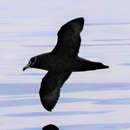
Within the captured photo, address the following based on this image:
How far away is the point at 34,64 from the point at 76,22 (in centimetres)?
127

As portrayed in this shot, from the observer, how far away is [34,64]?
21.4 feet

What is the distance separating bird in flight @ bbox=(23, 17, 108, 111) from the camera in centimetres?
639

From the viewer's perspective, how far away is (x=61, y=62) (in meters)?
6.49

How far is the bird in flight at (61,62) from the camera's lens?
21.0 ft

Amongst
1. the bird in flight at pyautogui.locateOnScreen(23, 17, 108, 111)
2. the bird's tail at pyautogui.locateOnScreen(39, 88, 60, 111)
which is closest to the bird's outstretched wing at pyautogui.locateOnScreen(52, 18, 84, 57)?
the bird in flight at pyautogui.locateOnScreen(23, 17, 108, 111)

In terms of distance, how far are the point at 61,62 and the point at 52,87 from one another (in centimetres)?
122

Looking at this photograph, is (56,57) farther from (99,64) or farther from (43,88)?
(43,88)

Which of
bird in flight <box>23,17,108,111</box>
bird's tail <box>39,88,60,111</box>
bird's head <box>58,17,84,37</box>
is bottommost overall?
bird's tail <box>39,88,60,111</box>

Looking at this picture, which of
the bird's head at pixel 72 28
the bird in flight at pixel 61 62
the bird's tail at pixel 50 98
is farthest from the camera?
the bird's head at pixel 72 28

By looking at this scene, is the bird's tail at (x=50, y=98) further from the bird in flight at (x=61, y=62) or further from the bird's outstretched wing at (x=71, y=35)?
the bird's outstretched wing at (x=71, y=35)

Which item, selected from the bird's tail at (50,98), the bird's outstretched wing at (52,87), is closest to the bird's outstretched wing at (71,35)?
the bird's outstretched wing at (52,87)

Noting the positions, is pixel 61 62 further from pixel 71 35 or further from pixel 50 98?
pixel 50 98

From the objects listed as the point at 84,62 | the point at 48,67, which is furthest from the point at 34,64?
the point at 84,62

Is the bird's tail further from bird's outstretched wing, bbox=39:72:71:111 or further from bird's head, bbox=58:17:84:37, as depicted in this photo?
bird's head, bbox=58:17:84:37
